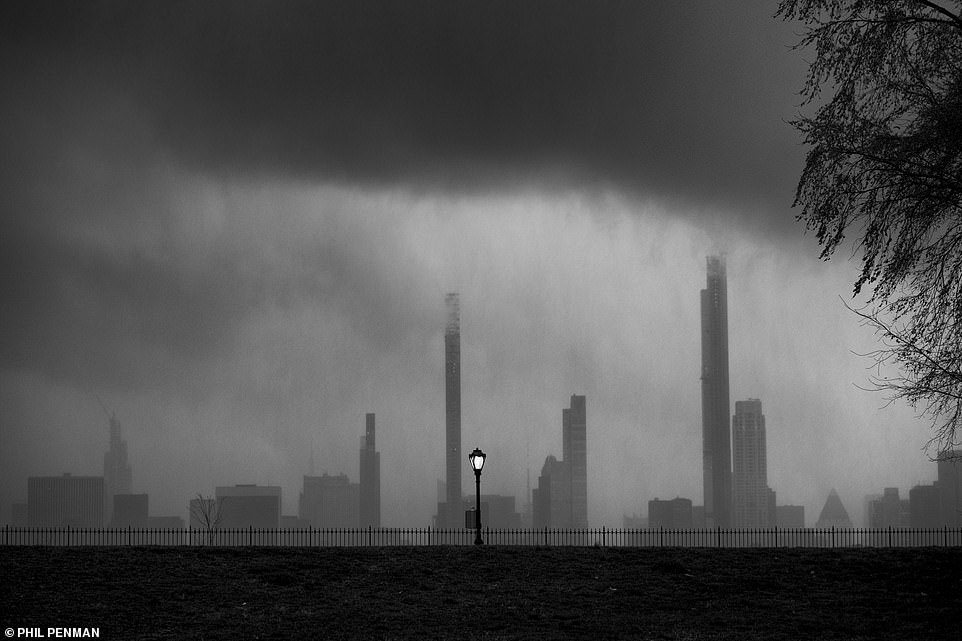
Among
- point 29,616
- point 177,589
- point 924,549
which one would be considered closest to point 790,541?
point 924,549

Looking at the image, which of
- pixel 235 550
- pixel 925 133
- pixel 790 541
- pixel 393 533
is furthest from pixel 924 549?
pixel 235 550

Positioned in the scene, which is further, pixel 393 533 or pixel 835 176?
pixel 393 533

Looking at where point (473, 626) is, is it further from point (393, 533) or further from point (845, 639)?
point (393, 533)

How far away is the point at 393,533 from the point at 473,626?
1113cm

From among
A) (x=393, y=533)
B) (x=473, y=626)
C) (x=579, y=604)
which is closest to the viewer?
(x=473, y=626)

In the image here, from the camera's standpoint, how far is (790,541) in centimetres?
3641

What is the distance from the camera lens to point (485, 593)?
2527cm

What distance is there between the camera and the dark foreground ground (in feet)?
72.0

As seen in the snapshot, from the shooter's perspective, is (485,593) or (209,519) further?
(209,519)

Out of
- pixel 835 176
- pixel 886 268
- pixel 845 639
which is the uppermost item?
pixel 835 176

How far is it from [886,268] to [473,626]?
1127 cm

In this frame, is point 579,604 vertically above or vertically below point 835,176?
below

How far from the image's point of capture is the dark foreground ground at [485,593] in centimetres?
2195

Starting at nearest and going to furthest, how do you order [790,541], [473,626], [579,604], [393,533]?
[473,626]
[579,604]
[393,533]
[790,541]
